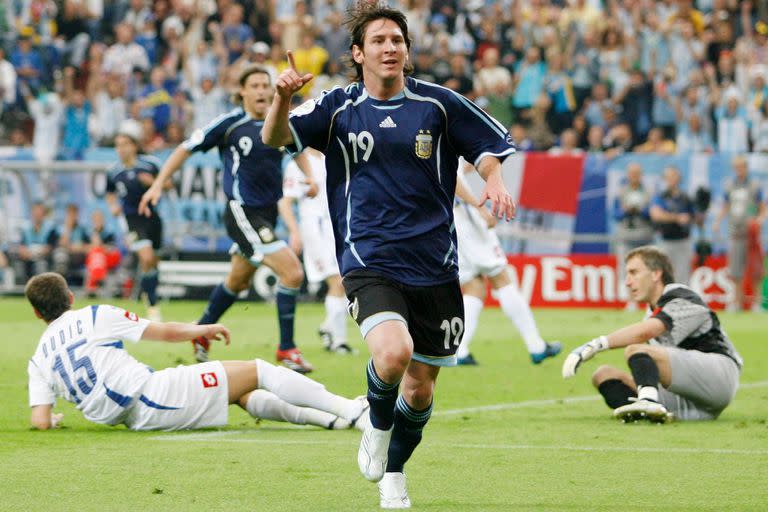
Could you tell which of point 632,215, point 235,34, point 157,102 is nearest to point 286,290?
point 632,215

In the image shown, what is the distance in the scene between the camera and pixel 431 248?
6.48 metres

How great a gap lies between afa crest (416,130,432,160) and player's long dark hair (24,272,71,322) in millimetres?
2934

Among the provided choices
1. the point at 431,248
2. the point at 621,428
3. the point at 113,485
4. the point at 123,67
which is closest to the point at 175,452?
the point at 113,485

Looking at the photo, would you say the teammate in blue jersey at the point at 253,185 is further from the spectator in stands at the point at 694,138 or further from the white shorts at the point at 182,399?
the spectator in stands at the point at 694,138

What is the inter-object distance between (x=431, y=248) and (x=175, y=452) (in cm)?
233

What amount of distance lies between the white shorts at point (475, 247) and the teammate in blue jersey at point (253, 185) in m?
1.78

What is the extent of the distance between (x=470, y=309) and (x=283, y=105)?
309 inches

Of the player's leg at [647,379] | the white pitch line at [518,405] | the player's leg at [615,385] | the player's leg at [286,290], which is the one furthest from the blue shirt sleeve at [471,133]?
the player's leg at [286,290]

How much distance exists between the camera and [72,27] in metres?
28.5

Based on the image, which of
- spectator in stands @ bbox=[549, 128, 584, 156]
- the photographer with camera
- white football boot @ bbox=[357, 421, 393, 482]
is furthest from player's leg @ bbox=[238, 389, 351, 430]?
Answer: spectator in stands @ bbox=[549, 128, 584, 156]

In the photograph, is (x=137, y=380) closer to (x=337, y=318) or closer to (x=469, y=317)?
(x=469, y=317)

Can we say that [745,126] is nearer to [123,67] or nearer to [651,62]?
[651,62]

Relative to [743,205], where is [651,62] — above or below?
above

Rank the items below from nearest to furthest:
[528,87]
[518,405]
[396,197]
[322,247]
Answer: [396,197]
[518,405]
[322,247]
[528,87]
